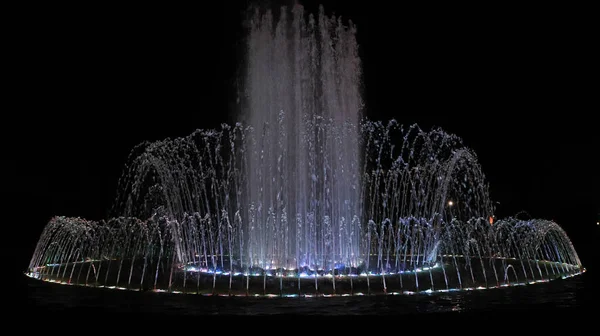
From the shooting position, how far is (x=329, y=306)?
1070 centimetres

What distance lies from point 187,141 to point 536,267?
11491 millimetres

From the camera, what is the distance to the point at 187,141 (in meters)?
18.7

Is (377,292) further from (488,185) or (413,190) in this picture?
(488,185)

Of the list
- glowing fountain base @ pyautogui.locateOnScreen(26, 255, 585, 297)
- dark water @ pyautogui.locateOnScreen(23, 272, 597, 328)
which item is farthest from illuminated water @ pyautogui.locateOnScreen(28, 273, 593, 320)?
glowing fountain base @ pyautogui.locateOnScreen(26, 255, 585, 297)

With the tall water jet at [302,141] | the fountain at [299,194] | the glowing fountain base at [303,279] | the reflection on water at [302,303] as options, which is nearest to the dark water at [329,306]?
the reflection on water at [302,303]

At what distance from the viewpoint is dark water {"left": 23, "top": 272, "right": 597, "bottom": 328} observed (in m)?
9.52

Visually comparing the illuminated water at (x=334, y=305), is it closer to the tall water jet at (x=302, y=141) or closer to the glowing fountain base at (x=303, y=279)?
the glowing fountain base at (x=303, y=279)

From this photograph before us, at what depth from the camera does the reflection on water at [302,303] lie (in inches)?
400

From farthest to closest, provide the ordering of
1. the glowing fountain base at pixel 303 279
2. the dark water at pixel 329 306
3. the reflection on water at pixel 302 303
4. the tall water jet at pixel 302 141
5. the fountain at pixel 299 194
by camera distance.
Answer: the tall water jet at pixel 302 141
the fountain at pixel 299 194
the glowing fountain base at pixel 303 279
the reflection on water at pixel 302 303
the dark water at pixel 329 306

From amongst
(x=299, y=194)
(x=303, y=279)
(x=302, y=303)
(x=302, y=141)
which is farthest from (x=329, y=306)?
(x=302, y=141)

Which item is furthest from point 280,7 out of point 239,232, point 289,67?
point 239,232

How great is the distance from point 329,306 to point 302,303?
2.12 ft

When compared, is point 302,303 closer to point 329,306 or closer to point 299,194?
point 329,306

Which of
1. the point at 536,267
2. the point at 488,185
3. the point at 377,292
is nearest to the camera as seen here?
the point at 377,292
